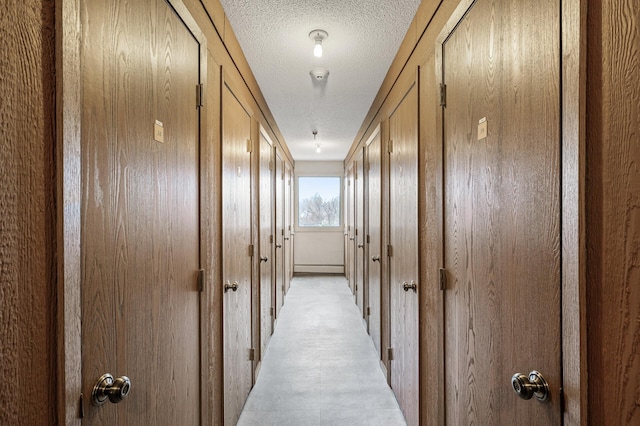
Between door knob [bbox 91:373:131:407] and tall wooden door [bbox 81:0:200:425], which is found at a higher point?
tall wooden door [bbox 81:0:200:425]

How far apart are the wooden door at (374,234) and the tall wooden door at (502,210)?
1636 mm

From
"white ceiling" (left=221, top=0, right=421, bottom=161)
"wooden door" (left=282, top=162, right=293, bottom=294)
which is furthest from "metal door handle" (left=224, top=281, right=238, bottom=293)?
"wooden door" (left=282, top=162, right=293, bottom=294)

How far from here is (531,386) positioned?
35.2 inches

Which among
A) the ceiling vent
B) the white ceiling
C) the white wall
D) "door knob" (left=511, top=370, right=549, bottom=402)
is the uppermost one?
the white ceiling

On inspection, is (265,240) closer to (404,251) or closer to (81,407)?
(404,251)

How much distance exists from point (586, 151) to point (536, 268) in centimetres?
33

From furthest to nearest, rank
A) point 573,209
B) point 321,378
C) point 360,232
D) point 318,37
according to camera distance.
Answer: point 360,232, point 321,378, point 318,37, point 573,209

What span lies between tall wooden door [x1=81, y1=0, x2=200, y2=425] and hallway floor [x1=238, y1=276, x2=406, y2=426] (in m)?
1.11

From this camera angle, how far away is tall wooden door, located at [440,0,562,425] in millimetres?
850

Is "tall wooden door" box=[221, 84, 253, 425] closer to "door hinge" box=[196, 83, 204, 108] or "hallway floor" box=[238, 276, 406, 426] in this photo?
"hallway floor" box=[238, 276, 406, 426]

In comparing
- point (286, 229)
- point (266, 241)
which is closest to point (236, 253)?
point (266, 241)

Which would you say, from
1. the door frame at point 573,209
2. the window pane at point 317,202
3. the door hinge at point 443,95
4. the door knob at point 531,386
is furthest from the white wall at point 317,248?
the door frame at point 573,209

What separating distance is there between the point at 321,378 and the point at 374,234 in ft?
4.69

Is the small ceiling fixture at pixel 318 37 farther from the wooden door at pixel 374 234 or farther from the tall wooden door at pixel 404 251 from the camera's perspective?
the wooden door at pixel 374 234
